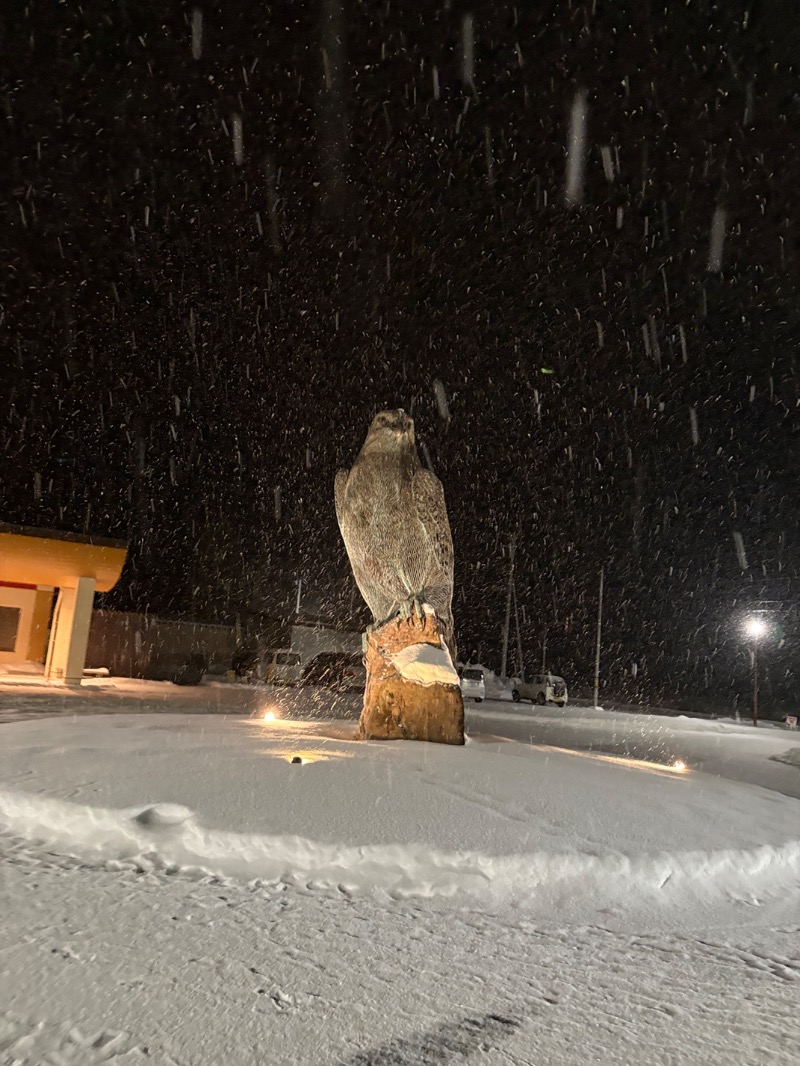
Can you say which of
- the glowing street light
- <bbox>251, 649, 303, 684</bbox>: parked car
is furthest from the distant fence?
the glowing street light

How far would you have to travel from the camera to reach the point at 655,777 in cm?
770

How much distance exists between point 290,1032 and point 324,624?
127ft

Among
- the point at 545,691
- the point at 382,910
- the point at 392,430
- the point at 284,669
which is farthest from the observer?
the point at 545,691

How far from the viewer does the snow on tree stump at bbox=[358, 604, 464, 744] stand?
348 inches

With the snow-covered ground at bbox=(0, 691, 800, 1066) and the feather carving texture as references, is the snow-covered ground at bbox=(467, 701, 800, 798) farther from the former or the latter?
the snow-covered ground at bbox=(0, 691, 800, 1066)

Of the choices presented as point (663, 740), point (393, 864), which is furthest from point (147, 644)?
point (393, 864)

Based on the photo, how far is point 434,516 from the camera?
381 inches

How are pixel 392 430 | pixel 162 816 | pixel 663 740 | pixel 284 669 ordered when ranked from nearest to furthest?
pixel 162 816, pixel 392 430, pixel 663 740, pixel 284 669

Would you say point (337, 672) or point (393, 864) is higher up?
point (337, 672)

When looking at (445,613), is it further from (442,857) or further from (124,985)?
(124,985)

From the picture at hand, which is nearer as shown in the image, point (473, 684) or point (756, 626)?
point (756, 626)

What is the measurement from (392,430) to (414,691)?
11.4 feet

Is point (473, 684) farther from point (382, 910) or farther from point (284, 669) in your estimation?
point (382, 910)

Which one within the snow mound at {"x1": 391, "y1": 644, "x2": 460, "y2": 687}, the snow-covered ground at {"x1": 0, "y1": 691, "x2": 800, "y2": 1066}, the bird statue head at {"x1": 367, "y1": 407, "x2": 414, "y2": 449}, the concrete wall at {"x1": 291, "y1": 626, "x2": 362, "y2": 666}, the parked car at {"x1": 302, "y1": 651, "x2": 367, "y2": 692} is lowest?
the snow-covered ground at {"x1": 0, "y1": 691, "x2": 800, "y2": 1066}
